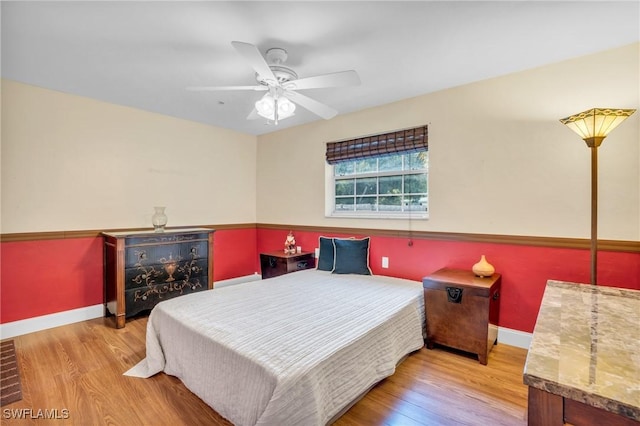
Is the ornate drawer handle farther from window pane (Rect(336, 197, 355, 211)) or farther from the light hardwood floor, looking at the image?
window pane (Rect(336, 197, 355, 211))

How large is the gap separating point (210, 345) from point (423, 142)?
264 centimetres

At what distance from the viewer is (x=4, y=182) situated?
2705mm

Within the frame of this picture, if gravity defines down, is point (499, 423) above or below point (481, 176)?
below

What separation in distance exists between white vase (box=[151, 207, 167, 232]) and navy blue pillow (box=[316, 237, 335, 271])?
6.26ft

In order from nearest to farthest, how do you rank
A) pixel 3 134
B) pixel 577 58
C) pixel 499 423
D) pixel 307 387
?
pixel 307 387 → pixel 499 423 → pixel 577 58 → pixel 3 134

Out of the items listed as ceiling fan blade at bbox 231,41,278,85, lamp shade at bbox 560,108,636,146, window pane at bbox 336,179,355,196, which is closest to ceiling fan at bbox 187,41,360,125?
ceiling fan blade at bbox 231,41,278,85

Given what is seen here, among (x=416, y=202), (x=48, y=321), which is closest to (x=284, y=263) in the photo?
(x=416, y=202)

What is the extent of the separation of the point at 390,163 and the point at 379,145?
269 millimetres

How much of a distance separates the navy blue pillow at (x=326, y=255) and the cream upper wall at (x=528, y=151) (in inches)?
23.7

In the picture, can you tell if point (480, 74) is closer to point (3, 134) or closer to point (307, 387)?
point (307, 387)

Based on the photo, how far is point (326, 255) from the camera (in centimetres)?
351

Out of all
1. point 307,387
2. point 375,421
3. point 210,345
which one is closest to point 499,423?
point 375,421

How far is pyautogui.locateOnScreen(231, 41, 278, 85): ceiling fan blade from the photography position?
1596mm

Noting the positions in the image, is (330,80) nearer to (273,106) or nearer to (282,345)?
(273,106)
